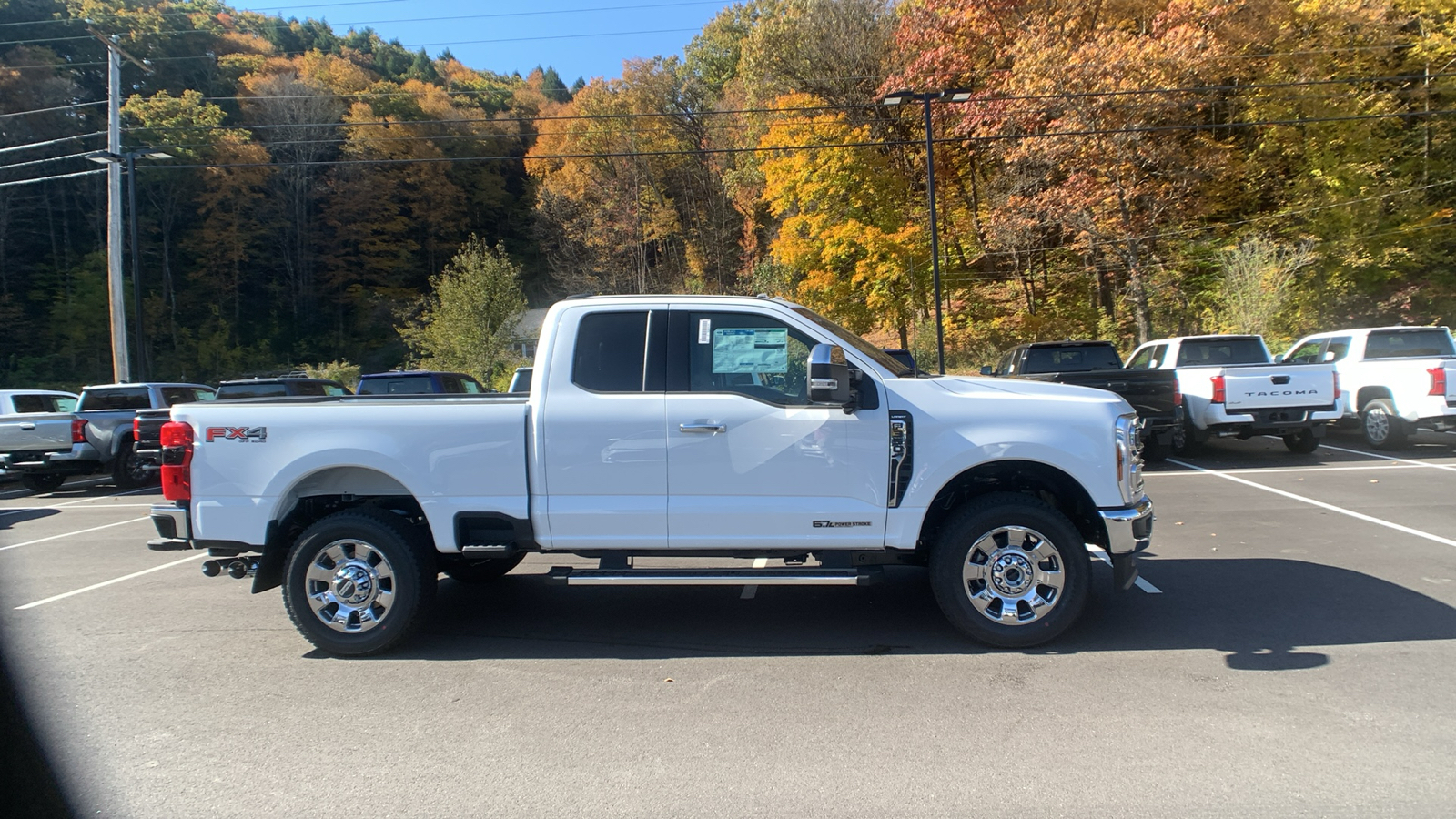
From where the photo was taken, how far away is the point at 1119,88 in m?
23.3

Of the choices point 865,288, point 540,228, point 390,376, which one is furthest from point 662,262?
point 390,376

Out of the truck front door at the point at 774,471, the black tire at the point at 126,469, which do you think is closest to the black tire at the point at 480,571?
the truck front door at the point at 774,471

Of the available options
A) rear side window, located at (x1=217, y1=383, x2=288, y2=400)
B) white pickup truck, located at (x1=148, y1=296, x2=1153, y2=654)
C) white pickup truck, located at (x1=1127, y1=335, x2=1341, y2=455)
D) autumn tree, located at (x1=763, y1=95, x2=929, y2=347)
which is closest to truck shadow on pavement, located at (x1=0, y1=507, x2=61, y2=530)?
rear side window, located at (x1=217, y1=383, x2=288, y2=400)

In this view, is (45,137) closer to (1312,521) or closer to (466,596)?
(466,596)

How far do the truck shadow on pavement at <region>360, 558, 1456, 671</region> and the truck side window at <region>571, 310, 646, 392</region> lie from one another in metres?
1.71

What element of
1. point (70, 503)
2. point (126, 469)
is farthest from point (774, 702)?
point (126, 469)

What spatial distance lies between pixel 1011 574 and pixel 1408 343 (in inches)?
543

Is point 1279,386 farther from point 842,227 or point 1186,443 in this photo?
point 842,227

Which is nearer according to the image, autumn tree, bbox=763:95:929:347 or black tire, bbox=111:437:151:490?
black tire, bbox=111:437:151:490

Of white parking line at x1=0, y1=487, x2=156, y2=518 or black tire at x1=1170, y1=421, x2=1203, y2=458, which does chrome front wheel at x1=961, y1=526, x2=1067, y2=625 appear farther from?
white parking line at x1=0, y1=487, x2=156, y2=518

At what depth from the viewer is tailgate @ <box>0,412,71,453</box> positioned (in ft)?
46.2

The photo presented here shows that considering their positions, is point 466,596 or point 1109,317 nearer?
point 466,596

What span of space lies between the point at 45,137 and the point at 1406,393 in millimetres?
60311

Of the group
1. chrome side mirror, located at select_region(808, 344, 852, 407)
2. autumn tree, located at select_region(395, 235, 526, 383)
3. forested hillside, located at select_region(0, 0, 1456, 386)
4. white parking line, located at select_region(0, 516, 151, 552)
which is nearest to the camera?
chrome side mirror, located at select_region(808, 344, 852, 407)
